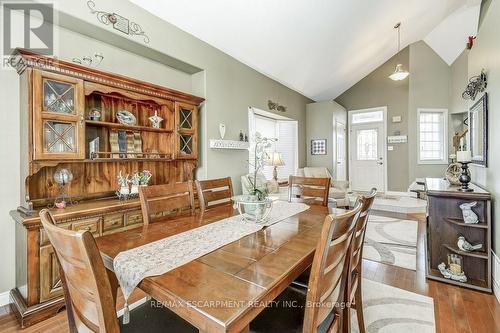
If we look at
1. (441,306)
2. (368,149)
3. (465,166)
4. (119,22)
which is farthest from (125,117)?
(368,149)

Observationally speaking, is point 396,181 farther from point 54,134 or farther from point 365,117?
point 54,134

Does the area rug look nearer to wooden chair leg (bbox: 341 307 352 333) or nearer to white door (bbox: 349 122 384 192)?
wooden chair leg (bbox: 341 307 352 333)

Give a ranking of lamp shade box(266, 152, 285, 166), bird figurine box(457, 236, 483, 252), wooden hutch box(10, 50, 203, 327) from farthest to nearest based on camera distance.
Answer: lamp shade box(266, 152, 285, 166) → bird figurine box(457, 236, 483, 252) → wooden hutch box(10, 50, 203, 327)

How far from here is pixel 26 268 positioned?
1877 mm

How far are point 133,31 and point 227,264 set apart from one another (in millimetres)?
2631

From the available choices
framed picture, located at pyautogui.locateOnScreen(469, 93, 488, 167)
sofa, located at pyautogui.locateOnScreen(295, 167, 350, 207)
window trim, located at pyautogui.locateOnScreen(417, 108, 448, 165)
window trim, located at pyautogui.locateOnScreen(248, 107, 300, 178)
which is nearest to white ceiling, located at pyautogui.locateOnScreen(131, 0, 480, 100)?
window trim, located at pyautogui.locateOnScreen(248, 107, 300, 178)

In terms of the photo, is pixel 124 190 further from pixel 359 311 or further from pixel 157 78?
pixel 359 311

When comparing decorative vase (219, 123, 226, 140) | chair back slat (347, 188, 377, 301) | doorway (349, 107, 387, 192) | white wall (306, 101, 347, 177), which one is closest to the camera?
chair back slat (347, 188, 377, 301)

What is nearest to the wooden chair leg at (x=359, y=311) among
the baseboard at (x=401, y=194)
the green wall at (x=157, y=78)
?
the green wall at (x=157, y=78)

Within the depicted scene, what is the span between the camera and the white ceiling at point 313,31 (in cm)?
306

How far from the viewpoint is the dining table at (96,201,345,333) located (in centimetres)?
77

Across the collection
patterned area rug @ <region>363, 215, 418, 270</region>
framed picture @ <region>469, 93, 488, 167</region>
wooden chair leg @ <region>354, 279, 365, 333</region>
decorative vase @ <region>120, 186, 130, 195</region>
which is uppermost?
framed picture @ <region>469, 93, 488, 167</region>

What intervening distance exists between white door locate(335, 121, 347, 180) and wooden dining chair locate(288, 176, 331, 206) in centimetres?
445

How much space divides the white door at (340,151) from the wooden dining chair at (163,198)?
17.9ft
